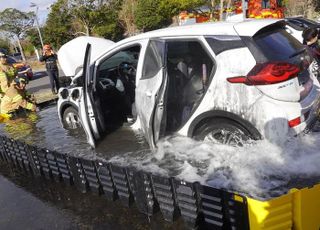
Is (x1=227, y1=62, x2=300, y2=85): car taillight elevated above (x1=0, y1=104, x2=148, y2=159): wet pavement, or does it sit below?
above

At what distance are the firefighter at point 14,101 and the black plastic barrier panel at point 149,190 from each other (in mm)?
3137

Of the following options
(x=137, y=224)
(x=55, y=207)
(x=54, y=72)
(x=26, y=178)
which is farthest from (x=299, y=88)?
(x=54, y=72)

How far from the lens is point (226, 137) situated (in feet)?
13.5

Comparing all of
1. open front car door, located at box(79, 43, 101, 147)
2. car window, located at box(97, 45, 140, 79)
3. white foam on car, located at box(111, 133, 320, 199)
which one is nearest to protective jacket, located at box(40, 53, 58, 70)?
car window, located at box(97, 45, 140, 79)

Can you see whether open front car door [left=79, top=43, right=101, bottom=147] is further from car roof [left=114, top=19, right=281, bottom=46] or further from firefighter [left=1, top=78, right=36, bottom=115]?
firefighter [left=1, top=78, right=36, bottom=115]

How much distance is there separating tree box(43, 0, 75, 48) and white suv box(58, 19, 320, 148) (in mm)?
28321

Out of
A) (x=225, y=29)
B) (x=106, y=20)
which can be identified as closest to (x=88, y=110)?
(x=225, y=29)

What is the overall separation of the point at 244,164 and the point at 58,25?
3131cm

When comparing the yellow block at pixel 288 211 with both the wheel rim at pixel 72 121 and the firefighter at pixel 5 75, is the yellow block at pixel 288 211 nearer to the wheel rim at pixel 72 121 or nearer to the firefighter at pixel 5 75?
the wheel rim at pixel 72 121

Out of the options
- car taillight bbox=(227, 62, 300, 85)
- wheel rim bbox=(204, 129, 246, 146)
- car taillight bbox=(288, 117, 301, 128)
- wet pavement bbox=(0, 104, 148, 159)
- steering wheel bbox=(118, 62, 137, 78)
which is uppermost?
car taillight bbox=(227, 62, 300, 85)

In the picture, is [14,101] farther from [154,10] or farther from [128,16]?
[128,16]

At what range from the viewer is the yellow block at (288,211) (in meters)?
2.81

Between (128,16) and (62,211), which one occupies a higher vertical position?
(128,16)

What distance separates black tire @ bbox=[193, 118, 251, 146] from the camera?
3.96m
